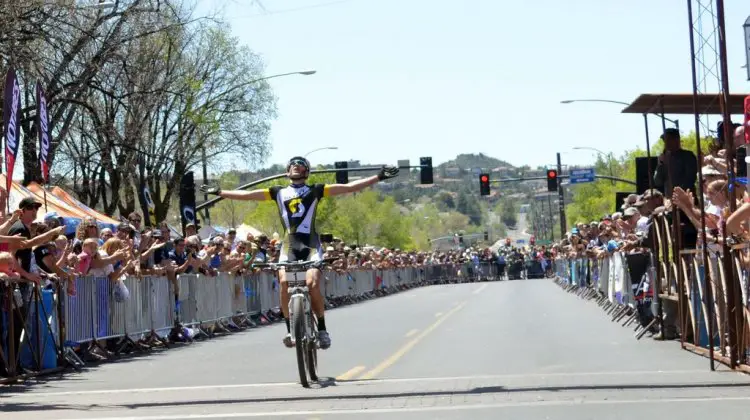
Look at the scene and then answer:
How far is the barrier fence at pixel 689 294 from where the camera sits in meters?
12.6

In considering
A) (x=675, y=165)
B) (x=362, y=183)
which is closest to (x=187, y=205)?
(x=675, y=165)

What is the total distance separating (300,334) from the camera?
12.5m

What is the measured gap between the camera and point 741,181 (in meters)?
13.3

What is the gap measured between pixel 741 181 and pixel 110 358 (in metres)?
9.60

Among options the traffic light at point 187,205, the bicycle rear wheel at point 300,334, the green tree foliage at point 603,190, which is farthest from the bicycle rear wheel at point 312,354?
the green tree foliage at point 603,190

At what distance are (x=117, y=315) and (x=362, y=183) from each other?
7543 millimetres

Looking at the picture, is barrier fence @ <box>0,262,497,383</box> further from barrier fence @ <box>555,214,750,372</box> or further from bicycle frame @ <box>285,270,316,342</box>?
barrier fence @ <box>555,214,750,372</box>

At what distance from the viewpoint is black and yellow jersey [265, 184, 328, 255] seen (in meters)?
13.3

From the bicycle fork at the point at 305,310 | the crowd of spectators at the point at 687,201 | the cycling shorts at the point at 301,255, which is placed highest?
the crowd of spectators at the point at 687,201

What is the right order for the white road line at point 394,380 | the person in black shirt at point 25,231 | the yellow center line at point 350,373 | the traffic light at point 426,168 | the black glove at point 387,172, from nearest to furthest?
the white road line at point 394,380
the black glove at point 387,172
the yellow center line at point 350,373
the person in black shirt at point 25,231
the traffic light at point 426,168

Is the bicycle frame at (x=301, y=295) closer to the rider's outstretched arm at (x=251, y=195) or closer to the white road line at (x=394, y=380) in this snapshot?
the white road line at (x=394, y=380)

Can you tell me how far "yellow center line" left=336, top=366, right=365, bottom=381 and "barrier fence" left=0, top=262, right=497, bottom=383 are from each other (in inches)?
152

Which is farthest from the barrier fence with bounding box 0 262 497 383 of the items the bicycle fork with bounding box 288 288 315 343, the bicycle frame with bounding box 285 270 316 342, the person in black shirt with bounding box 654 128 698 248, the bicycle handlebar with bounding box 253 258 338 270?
the person in black shirt with bounding box 654 128 698 248

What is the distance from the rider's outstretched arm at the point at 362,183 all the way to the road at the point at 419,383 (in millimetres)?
1892
